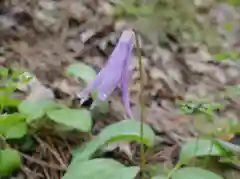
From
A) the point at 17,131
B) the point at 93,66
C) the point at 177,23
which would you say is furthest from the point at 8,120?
the point at 177,23

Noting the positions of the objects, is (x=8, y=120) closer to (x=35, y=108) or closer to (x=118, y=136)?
(x=35, y=108)

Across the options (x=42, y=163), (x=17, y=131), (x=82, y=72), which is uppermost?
(x=82, y=72)

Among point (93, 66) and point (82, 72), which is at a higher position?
point (82, 72)

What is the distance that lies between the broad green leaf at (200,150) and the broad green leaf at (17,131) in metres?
0.49

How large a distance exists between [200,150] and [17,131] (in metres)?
0.56

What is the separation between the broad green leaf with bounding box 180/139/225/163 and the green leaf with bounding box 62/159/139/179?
23 centimetres

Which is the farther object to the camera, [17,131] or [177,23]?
[177,23]

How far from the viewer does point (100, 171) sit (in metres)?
1.34

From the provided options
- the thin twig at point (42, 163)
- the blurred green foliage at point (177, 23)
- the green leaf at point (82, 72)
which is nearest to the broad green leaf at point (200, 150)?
the thin twig at point (42, 163)

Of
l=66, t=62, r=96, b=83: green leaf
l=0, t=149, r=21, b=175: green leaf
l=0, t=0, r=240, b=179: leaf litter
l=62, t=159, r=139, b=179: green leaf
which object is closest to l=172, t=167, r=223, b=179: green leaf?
l=62, t=159, r=139, b=179: green leaf

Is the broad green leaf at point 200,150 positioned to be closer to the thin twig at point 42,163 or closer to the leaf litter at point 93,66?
the leaf litter at point 93,66

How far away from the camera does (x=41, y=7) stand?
2957mm

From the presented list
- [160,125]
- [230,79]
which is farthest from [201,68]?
[160,125]

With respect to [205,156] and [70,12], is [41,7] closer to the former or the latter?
[70,12]
